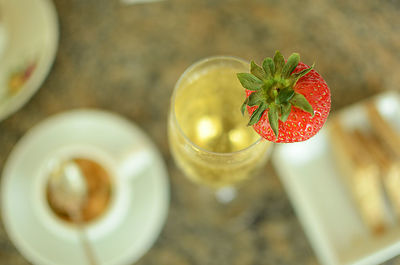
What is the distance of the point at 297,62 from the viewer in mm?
453

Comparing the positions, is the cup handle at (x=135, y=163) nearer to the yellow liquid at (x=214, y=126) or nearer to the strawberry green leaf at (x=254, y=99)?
the yellow liquid at (x=214, y=126)

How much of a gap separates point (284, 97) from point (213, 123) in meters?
0.20

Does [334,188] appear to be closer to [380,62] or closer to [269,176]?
[269,176]

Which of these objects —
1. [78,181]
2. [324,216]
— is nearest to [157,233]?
[78,181]

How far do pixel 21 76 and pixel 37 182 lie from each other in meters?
0.20

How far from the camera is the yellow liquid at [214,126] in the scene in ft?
1.89

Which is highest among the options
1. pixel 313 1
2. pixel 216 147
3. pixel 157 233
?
pixel 313 1

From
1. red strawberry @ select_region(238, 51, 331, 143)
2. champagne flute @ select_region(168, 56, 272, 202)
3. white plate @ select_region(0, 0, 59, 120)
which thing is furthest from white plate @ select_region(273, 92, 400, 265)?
white plate @ select_region(0, 0, 59, 120)

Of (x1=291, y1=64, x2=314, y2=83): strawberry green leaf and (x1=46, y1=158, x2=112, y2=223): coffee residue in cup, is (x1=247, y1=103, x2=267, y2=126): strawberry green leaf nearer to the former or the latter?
(x1=291, y1=64, x2=314, y2=83): strawberry green leaf

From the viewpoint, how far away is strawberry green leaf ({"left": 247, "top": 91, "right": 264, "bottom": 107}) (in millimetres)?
461

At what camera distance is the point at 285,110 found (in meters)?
0.45

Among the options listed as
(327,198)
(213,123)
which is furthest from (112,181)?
(327,198)

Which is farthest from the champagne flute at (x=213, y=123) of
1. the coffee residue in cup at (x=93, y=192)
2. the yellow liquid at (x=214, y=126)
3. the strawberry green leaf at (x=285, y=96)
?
the coffee residue in cup at (x=93, y=192)

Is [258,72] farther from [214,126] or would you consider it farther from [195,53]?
[195,53]
